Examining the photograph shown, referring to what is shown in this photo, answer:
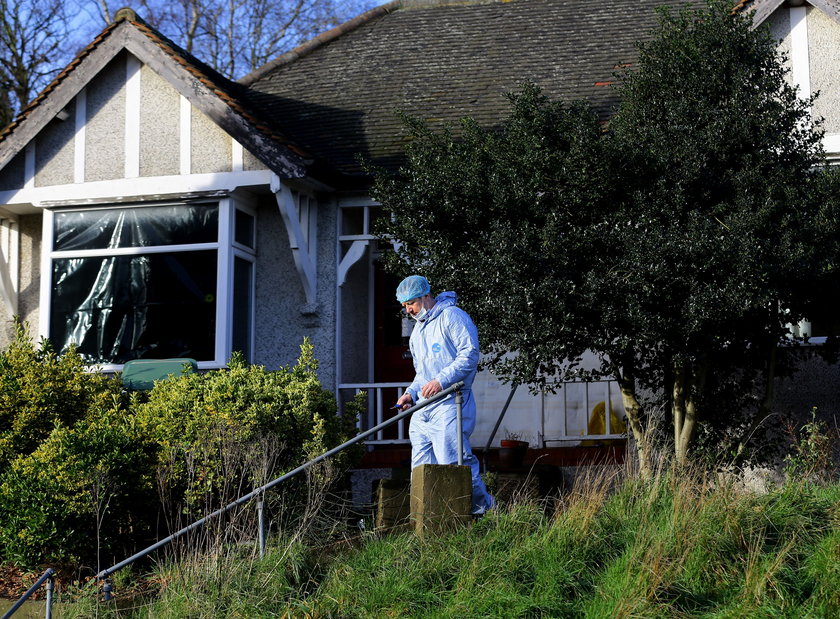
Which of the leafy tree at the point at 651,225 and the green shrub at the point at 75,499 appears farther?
the leafy tree at the point at 651,225

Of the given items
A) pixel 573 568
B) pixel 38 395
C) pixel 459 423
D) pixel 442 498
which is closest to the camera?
pixel 573 568

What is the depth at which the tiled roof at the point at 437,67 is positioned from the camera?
40.7ft

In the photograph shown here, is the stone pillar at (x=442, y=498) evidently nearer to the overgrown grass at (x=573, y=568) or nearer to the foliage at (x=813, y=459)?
the overgrown grass at (x=573, y=568)

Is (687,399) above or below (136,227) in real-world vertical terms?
below

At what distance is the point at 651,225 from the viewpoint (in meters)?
8.19

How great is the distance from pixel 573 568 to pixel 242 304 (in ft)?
21.7

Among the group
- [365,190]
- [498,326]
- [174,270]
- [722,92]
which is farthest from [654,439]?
[174,270]

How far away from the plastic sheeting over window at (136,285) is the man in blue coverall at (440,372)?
14.8 ft

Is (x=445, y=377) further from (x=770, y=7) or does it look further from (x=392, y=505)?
(x=770, y=7)

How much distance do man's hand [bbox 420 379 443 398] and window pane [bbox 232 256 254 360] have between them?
497 cm

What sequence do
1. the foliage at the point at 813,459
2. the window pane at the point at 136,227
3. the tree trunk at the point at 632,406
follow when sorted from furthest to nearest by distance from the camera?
1. the window pane at the point at 136,227
2. the tree trunk at the point at 632,406
3. the foliage at the point at 813,459

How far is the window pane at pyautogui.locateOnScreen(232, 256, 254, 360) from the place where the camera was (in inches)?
459

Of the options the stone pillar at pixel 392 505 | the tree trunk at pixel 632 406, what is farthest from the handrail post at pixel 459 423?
the tree trunk at pixel 632 406

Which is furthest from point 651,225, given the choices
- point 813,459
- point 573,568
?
point 573,568
